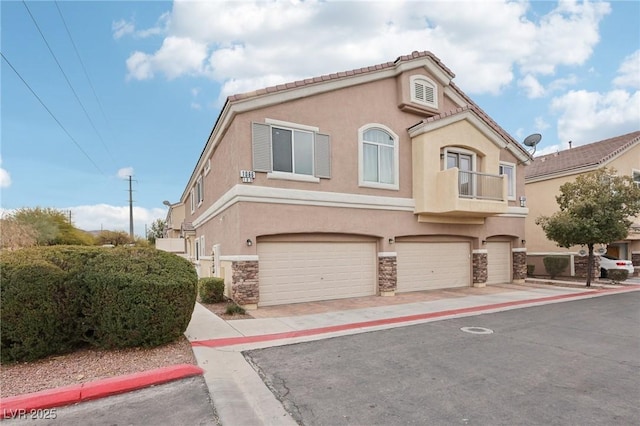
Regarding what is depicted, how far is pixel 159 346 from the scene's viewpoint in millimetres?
6527

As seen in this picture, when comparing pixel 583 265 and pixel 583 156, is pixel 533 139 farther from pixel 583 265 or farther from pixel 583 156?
pixel 583 265

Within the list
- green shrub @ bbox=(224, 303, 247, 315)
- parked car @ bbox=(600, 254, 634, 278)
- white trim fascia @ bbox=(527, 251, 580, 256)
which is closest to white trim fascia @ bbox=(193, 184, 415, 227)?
green shrub @ bbox=(224, 303, 247, 315)

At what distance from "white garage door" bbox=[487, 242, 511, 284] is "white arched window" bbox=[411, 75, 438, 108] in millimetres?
7469

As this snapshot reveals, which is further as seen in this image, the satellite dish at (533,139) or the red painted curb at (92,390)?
the satellite dish at (533,139)

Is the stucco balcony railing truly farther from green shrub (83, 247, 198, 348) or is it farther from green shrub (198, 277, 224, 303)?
green shrub (83, 247, 198, 348)

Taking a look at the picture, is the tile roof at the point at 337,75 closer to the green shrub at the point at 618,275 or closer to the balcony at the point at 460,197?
the balcony at the point at 460,197

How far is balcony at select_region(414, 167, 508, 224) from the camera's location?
1376cm

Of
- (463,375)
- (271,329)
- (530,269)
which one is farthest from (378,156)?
(530,269)

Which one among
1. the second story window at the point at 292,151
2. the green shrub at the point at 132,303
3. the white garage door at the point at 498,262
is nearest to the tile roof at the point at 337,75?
the second story window at the point at 292,151

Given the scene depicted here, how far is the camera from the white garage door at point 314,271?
37.8 feet

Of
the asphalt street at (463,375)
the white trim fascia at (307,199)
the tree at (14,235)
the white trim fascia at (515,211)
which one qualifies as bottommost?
the asphalt street at (463,375)

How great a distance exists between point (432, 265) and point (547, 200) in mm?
11968

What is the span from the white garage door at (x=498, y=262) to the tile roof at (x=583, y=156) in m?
7.80

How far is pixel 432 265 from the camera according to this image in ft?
49.9
